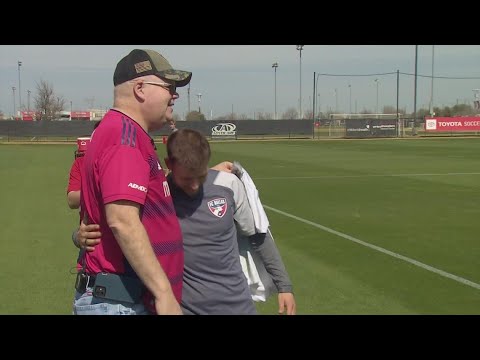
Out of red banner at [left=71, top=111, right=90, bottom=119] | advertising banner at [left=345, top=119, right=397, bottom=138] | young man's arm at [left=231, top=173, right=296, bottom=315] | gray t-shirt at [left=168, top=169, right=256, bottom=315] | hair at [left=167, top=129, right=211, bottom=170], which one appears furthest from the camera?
red banner at [left=71, top=111, right=90, bottom=119]

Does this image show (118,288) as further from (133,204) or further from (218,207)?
(218,207)

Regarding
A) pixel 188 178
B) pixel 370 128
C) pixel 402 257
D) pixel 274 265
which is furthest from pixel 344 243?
pixel 370 128

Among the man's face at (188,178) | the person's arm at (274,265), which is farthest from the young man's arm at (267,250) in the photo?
the man's face at (188,178)

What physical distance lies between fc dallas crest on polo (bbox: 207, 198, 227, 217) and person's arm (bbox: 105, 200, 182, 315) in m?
0.70

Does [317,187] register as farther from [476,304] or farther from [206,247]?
[206,247]

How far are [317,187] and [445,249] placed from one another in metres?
8.14

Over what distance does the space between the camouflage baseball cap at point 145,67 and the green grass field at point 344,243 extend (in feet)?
12.1

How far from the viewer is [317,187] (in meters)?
16.6

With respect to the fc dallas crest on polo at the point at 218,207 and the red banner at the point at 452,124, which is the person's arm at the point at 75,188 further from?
the red banner at the point at 452,124

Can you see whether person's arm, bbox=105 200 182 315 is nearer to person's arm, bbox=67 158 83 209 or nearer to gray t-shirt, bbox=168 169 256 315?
gray t-shirt, bbox=168 169 256 315

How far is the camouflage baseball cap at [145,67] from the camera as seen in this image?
8.29 ft

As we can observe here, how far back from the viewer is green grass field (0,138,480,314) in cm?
619

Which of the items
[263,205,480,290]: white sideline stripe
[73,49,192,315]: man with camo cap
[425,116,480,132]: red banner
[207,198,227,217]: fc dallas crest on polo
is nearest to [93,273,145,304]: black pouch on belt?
[73,49,192,315]: man with camo cap
